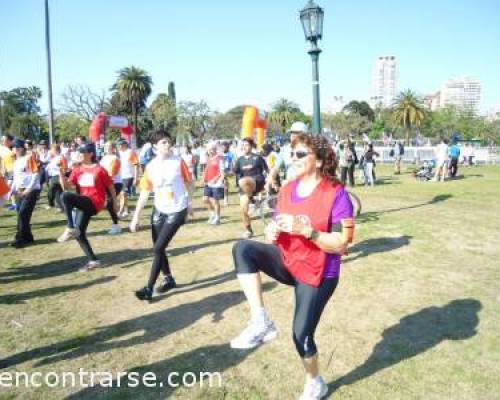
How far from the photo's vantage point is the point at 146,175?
17.6ft

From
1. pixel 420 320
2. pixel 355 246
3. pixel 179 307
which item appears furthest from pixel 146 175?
pixel 355 246

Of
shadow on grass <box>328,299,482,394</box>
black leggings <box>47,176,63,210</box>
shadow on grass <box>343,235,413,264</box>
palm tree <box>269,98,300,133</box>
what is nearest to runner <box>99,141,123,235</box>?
black leggings <box>47,176,63,210</box>

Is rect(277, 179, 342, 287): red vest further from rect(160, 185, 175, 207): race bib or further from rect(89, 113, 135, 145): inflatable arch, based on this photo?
rect(89, 113, 135, 145): inflatable arch

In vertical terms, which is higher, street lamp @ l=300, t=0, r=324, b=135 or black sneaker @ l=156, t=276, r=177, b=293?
street lamp @ l=300, t=0, r=324, b=135

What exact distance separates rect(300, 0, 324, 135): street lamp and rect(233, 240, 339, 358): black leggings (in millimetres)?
5430

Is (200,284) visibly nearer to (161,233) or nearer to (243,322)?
(161,233)

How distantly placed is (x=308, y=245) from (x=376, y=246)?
520 cm

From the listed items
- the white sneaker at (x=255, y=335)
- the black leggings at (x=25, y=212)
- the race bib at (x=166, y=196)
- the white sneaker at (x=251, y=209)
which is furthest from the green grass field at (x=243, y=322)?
the race bib at (x=166, y=196)

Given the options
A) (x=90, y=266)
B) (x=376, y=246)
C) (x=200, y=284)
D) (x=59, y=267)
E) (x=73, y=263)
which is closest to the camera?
(x=200, y=284)

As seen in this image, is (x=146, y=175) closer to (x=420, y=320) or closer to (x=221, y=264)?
(x=221, y=264)

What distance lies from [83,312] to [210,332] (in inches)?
67.8

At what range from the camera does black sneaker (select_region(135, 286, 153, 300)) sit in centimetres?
511

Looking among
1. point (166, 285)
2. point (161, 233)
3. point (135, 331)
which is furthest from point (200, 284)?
point (135, 331)

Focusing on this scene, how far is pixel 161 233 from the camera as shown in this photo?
5.10 m
